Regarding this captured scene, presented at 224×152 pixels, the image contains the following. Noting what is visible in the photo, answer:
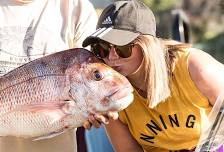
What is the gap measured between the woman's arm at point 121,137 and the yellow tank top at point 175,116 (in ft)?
0.17

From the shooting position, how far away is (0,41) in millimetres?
3537

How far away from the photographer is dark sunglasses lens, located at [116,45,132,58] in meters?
3.47

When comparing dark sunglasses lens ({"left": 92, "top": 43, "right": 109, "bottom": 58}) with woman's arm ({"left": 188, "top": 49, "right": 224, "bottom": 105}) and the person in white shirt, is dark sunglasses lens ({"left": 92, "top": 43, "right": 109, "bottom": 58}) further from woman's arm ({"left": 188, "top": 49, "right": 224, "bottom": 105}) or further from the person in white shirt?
woman's arm ({"left": 188, "top": 49, "right": 224, "bottom": 105})

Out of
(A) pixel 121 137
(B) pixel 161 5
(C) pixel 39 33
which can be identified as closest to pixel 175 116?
(A) pixel 121 137

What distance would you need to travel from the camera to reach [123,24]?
3521mm

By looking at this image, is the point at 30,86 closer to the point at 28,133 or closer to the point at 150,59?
the point at 28,133

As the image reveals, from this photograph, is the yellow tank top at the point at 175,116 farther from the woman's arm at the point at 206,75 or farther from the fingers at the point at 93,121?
the fingers at the point at 93,121

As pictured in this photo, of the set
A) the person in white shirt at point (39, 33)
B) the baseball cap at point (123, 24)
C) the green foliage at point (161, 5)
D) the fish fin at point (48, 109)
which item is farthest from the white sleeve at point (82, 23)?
the green foliage at point (161, 5)

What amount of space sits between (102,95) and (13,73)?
19.2 inches

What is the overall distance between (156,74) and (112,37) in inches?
14.7

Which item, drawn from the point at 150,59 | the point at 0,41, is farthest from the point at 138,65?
the point at 0,41

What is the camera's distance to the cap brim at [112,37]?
11.2 feet

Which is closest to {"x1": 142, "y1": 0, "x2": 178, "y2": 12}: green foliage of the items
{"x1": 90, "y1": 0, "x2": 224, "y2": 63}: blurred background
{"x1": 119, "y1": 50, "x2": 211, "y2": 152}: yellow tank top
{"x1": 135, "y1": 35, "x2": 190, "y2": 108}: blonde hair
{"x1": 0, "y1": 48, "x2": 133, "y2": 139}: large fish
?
{"x1": 90, "y1": 0, "x2": 224, "y2": 63}: blurred background

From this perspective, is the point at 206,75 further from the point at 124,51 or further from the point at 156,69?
the point at 124,51
